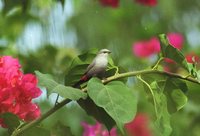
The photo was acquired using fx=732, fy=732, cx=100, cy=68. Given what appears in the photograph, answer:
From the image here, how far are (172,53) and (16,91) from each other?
323 millimetres

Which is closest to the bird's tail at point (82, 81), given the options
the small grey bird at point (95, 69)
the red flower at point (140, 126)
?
the small grey bird at point (95, 69)

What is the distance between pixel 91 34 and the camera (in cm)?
505

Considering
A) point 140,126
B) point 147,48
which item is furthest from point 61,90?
point 147,48

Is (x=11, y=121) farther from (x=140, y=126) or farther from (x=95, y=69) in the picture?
(x=140, y=126)

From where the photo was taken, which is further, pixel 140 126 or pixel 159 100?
pixel 140 126

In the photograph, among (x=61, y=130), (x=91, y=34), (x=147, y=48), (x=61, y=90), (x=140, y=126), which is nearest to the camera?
(x=61, y=90)

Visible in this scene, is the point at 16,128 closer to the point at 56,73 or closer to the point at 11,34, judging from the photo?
the point at 56,73

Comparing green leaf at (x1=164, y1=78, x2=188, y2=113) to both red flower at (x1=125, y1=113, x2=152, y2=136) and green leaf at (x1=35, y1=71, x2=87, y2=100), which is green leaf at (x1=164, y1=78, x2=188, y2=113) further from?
red flower at (x1=125, y1=113, x2=152, y2=136)

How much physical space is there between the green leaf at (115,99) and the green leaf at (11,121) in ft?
0.57

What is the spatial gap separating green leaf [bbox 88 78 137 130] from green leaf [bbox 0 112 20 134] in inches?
6.9

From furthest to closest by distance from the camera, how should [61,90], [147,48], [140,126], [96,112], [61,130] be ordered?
[147,48] → [140,126] → [61,130] → [96,112] → [61,90]

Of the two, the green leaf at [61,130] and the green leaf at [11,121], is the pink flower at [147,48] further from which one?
the green leaf at [11,121]

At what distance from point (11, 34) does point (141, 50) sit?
101 centimetres

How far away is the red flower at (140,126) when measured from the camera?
10.9 ft
